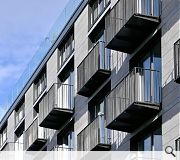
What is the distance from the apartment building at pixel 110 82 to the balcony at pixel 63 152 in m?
0.13

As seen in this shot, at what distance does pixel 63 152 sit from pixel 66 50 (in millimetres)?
4771

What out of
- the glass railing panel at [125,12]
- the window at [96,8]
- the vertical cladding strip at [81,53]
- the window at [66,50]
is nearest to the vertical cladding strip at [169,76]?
the glass railing panel at [125,12]

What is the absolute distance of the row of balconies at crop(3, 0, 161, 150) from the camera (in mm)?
28984

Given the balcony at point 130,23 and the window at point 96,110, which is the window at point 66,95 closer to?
the window at point 96,110

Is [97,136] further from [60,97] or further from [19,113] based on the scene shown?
[19,113]

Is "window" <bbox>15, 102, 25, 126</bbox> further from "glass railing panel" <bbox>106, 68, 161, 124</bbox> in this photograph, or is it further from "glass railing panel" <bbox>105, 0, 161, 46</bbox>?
"glass railing panel" <bbox>106, 68, 161, 124</bbox>

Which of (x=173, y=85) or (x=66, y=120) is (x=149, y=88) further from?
(x=66, y=120)

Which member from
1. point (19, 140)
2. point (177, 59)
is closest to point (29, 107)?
point (19, 140)

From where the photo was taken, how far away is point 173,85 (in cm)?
2747

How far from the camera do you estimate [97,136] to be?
3322 cm

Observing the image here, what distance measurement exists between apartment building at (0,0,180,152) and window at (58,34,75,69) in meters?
0.05

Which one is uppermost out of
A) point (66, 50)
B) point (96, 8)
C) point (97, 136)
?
point (96, 8)

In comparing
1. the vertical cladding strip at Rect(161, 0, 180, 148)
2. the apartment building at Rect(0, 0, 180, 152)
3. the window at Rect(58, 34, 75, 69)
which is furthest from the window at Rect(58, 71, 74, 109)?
the vertical cladding strip at Rect(161, 0, 180, 148)

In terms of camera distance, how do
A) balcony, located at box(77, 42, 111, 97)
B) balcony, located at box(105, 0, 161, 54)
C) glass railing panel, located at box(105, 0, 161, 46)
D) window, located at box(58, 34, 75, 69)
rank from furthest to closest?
window, located at box(58, 34, 75, 69), balcony, located at box(77, 42, 111, 97), glass railing panel, located at box(105, 0, 161, 46), balcony, located at box(105, 0, 161, 54)
